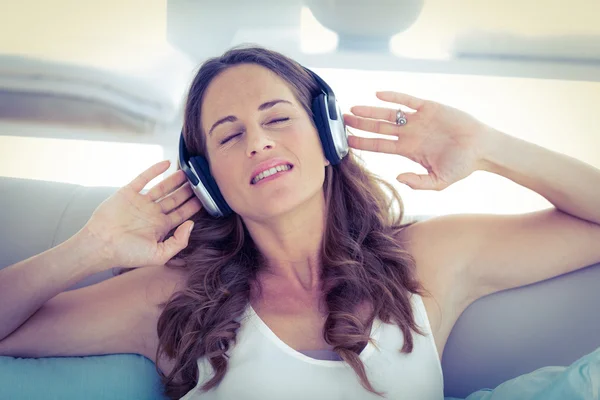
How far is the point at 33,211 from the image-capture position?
157cm

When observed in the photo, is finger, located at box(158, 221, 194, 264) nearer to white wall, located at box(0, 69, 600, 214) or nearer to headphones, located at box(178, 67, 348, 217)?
headphones, located at box(178, 67, 348, 217)

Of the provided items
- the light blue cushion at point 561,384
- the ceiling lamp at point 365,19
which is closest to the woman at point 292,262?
the light blue cushion at point 561,384

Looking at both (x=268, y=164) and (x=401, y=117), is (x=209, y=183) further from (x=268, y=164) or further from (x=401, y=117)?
(x=401, y=117)

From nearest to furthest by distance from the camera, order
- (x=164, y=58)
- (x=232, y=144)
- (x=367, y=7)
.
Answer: (x=232, y=144) → (x=367, y=7) → (x=164, y=58)

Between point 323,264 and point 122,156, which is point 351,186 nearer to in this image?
point 323,264

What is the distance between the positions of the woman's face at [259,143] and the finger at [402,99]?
0.20m

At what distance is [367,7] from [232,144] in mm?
758

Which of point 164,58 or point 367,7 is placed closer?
point 367,7

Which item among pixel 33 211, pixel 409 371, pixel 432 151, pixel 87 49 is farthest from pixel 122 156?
pixel 409 371

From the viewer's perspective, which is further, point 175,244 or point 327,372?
point 175,244

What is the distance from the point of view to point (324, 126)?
1330mm

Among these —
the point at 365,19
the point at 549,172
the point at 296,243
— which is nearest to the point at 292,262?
the point at 296,243

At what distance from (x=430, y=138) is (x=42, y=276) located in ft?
3.22

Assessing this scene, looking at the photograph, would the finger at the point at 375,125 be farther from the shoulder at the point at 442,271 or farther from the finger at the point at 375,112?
the shoulder at the point at 442,271
